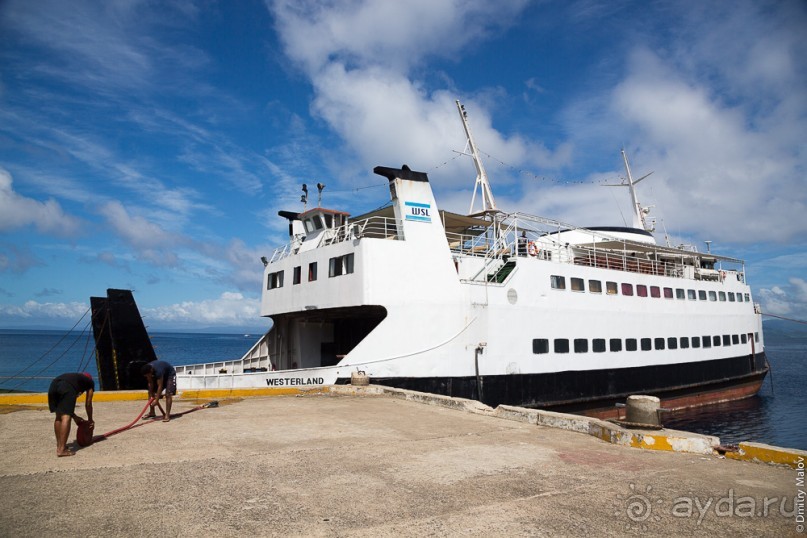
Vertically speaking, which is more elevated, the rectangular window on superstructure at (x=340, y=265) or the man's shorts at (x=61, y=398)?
the rectangular window on superstructure at (x=340, y=265)

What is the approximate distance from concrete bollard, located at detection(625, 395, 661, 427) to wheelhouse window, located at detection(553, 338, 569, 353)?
31.6 feet

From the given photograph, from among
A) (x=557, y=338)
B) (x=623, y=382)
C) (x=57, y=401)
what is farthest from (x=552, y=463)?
(x=623, y=382)

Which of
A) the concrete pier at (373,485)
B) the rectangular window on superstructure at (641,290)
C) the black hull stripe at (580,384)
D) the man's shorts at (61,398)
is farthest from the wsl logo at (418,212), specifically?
the rectangular window on superstructure at (641,290)

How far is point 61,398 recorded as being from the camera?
6383mm

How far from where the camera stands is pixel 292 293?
17703 mm

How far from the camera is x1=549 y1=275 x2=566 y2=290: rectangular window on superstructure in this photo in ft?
59.3

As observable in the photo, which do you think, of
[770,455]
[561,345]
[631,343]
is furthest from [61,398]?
[631,343]

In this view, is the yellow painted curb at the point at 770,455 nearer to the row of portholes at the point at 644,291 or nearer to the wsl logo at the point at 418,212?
the wsl logo at the point at 418,212

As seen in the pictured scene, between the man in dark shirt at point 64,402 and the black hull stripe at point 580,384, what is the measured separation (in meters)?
7.99

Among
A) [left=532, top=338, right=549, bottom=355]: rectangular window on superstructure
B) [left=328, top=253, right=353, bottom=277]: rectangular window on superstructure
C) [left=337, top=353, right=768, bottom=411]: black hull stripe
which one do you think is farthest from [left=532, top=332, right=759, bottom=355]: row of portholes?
[left=328, top=253, right=353, bottom=277]: rectangular window on superstructure

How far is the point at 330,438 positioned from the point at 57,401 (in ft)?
12.5

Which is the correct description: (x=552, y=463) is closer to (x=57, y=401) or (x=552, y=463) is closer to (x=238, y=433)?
(x=238, y=433)

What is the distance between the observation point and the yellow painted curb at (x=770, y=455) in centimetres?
610

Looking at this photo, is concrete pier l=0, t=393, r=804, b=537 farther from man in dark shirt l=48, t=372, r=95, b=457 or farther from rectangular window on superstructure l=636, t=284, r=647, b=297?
rectangular window on superstructure l=636, t=284, r=647, b=297
